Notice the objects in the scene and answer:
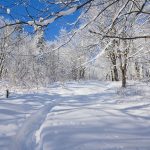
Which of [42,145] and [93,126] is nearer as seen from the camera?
[42,145]

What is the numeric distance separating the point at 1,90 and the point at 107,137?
20336 millimetres

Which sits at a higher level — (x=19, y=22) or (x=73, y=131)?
(x=19, y=22)

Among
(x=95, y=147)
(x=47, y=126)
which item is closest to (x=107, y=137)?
(x=95, y=147)

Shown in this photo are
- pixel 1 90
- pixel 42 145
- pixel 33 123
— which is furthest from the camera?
pixel 1 90

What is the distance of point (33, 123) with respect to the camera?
33.4ft

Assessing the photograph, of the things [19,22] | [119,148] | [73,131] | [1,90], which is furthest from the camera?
[1,90]

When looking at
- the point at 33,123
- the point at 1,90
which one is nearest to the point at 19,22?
the point at 33,123

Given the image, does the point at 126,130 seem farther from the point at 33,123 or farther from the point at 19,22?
the point at 19,22

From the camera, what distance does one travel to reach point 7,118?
1048 cm

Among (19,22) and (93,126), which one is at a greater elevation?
(19,22)

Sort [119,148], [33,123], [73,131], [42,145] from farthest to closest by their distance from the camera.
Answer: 1. [33,123]
2. [73,131]
3. [42,145]
4. [119,148]

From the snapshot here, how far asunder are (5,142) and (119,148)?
280 centimetres

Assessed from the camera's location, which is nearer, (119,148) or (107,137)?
(119,148)

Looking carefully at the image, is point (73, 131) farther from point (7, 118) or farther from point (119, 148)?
point (7, 118)
